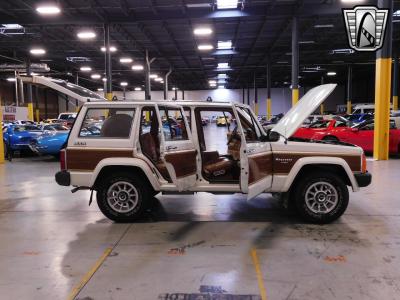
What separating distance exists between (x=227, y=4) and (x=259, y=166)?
13.7 metres

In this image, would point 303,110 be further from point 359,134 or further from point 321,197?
point 359,134

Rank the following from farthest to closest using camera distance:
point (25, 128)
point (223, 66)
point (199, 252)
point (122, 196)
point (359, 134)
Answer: point (223, 66) < point (25, 128) < point (359, 134) < point (122, 196) < point (199, 252)

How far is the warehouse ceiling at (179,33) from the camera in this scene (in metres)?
17.5

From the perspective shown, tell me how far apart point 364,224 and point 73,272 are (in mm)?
4156

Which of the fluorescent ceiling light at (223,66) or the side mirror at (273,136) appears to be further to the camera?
the fluorescent ceiling light at (223,66)

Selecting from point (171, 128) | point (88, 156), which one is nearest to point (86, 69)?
point (171, 128)

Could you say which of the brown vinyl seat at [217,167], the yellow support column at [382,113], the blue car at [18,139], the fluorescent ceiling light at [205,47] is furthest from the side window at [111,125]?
the fluorescent ceiling light at [205,47]

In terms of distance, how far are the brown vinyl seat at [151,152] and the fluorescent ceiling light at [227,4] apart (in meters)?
12.7

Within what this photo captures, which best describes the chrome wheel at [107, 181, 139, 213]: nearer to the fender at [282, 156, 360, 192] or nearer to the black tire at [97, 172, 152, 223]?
the black tire at [97, 172, 152, 223]

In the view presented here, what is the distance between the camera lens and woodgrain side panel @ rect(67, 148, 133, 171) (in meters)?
5.54

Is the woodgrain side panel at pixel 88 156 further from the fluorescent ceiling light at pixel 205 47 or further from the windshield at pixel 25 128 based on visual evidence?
the fluorescent ceiling light at pixel 205 47

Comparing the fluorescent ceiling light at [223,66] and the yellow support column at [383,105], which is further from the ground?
the fluorescent ceiling light at [223,66]

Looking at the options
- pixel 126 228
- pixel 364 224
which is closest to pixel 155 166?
pixel 126 228

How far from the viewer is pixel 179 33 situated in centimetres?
2298
